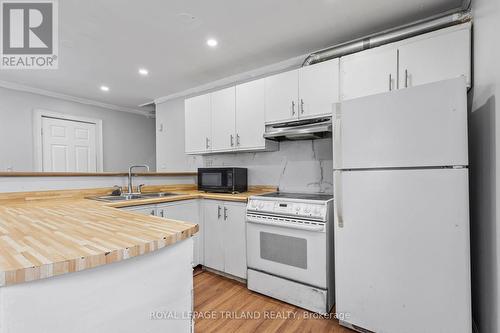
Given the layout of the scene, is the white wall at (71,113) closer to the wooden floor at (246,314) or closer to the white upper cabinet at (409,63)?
the wooden floor at (246,314)

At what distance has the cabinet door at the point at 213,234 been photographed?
2508mm

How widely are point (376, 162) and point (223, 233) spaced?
1620 mm

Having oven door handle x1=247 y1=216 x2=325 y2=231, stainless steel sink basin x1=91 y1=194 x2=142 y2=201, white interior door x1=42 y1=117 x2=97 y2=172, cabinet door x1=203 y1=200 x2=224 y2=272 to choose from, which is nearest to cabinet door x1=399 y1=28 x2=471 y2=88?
oven door handle x1=247 y1=216 x2=325 y2=231

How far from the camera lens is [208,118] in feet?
9.93

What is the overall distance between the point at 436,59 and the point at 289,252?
183cm

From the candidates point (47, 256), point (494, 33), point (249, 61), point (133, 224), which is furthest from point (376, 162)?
point (249, 61)

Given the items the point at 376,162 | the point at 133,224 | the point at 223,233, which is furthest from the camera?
the point at 223,233

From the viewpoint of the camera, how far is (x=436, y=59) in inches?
67.1

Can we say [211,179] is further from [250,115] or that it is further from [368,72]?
[368,72]

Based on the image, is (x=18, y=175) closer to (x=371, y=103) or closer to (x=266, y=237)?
(x=266, y=237)

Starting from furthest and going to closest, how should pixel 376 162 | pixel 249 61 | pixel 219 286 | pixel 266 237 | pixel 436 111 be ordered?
1. pixel 249 61
2. pixel 219 286
3. pixel 266 237
4. pixel 376 162
5. pixel 436 111

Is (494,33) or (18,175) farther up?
(494,33)

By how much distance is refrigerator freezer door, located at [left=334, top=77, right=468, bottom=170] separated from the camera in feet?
4.40

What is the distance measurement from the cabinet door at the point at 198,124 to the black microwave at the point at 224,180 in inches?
14.1
